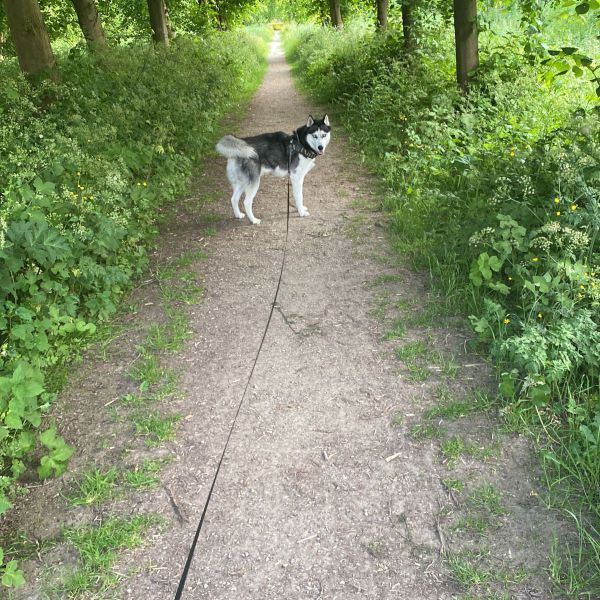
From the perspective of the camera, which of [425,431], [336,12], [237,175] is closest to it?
[425,431]

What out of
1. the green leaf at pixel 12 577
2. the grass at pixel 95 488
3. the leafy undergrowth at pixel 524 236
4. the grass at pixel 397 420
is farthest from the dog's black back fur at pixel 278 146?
the green leaf at pixel 12 577

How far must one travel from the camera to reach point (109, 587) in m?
2.34

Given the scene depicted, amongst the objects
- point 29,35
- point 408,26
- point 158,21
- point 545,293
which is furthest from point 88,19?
point 545,293

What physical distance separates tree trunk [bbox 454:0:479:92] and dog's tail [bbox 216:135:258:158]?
4321mm

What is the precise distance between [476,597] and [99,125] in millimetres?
7098

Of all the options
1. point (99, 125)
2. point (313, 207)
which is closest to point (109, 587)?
point (313, 207)

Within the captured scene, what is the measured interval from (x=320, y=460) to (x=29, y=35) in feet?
28.0

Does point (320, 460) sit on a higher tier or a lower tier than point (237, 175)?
lower

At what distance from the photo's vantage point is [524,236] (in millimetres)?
3988

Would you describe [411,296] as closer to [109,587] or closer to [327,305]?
[327,305]

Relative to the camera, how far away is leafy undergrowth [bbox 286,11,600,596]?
113 inches

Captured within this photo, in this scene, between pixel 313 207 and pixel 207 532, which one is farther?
pixel 313 207

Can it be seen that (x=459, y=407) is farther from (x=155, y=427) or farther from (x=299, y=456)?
(x=155, y=427)

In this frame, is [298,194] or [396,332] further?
[298,194]
